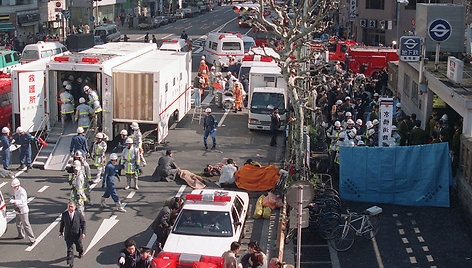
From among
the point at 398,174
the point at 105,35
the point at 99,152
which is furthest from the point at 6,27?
the point at 398,174

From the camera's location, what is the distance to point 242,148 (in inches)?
985

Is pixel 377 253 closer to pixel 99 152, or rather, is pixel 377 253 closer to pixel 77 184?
pixel 77 184

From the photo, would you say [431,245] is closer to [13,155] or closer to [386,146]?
[386,146]

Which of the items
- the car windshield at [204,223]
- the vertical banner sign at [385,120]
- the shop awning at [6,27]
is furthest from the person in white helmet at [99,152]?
the shop awning at [6,27]

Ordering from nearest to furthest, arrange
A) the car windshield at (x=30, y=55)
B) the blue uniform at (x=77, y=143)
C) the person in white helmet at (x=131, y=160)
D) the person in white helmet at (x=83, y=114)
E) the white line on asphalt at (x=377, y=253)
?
the white line on asphalt at (x=377, y=253) < the person in white helmet at (x=131, y=160) < the blue uniform at (x=77, y=143) < the person in white helmet at (x=83, y=114) < the car windshield at (x=30, y=55)

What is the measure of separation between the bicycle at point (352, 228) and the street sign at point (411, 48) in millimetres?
10834

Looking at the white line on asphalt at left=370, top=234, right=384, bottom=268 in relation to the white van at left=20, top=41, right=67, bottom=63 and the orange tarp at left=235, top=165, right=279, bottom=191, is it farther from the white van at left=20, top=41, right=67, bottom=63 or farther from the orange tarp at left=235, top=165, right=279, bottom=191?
the white van at left=20, top=41, right=67, bottom=63

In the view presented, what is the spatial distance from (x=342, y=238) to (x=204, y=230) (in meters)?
3.57

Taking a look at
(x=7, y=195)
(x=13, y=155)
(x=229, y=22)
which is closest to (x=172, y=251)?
(x=7, y=195)

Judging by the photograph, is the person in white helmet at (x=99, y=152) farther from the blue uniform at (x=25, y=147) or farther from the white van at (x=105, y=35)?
the white van at (x=105, y=35)

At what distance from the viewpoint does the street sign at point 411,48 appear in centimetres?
2491

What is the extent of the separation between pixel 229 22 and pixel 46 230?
227 ft

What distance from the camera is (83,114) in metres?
22.7

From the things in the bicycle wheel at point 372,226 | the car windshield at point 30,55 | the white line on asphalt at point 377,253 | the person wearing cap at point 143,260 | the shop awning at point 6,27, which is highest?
the shop awning at point 6,27
